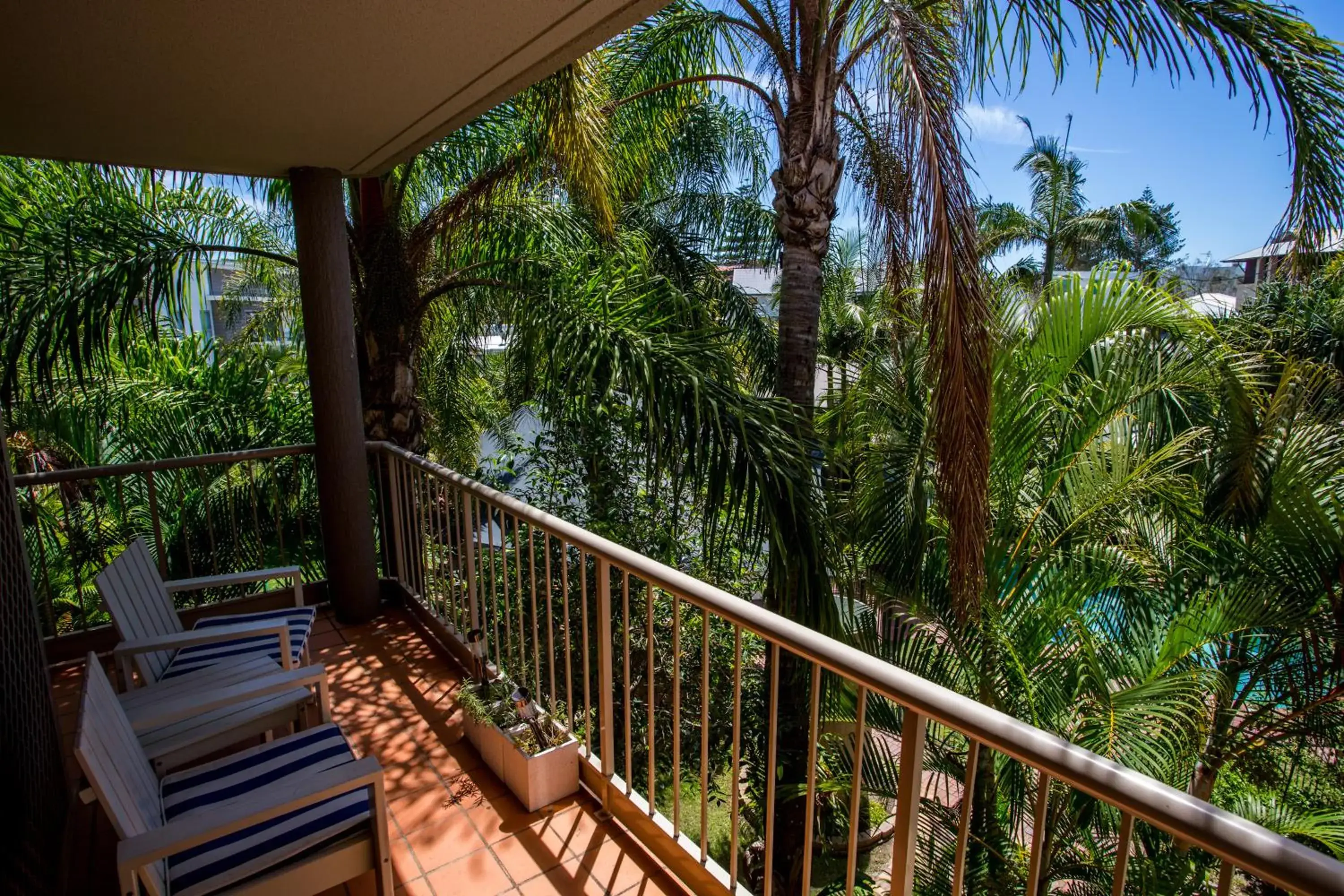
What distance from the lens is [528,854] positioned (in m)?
2.62

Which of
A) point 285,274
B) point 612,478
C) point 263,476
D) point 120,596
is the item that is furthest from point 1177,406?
point 285,274

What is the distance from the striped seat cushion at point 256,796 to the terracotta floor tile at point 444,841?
554 mm

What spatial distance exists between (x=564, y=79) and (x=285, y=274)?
723cm

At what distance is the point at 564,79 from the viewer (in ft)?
15.0

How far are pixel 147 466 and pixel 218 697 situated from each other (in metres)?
2.42

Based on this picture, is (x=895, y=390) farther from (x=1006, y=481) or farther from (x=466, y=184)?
(x=466, y=184)

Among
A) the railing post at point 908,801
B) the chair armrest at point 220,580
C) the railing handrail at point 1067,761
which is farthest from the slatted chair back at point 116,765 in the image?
the railing post at point 908,801

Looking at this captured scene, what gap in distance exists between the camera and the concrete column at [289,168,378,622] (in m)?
4.27

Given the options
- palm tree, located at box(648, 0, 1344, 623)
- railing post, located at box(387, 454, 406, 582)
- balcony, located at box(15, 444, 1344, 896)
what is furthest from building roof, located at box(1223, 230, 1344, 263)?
railing post, located at box(387, 454, 406, 582)

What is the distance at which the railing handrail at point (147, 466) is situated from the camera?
3.83 meters

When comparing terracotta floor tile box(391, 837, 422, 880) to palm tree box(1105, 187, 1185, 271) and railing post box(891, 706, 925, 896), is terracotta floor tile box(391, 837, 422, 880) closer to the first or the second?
railing post box(891, 706, 925, 896)

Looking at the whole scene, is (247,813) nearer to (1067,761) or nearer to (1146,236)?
(1067,761)

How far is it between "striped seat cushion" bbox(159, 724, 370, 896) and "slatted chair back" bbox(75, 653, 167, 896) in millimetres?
59

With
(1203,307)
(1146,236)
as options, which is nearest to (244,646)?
(1203,307)
